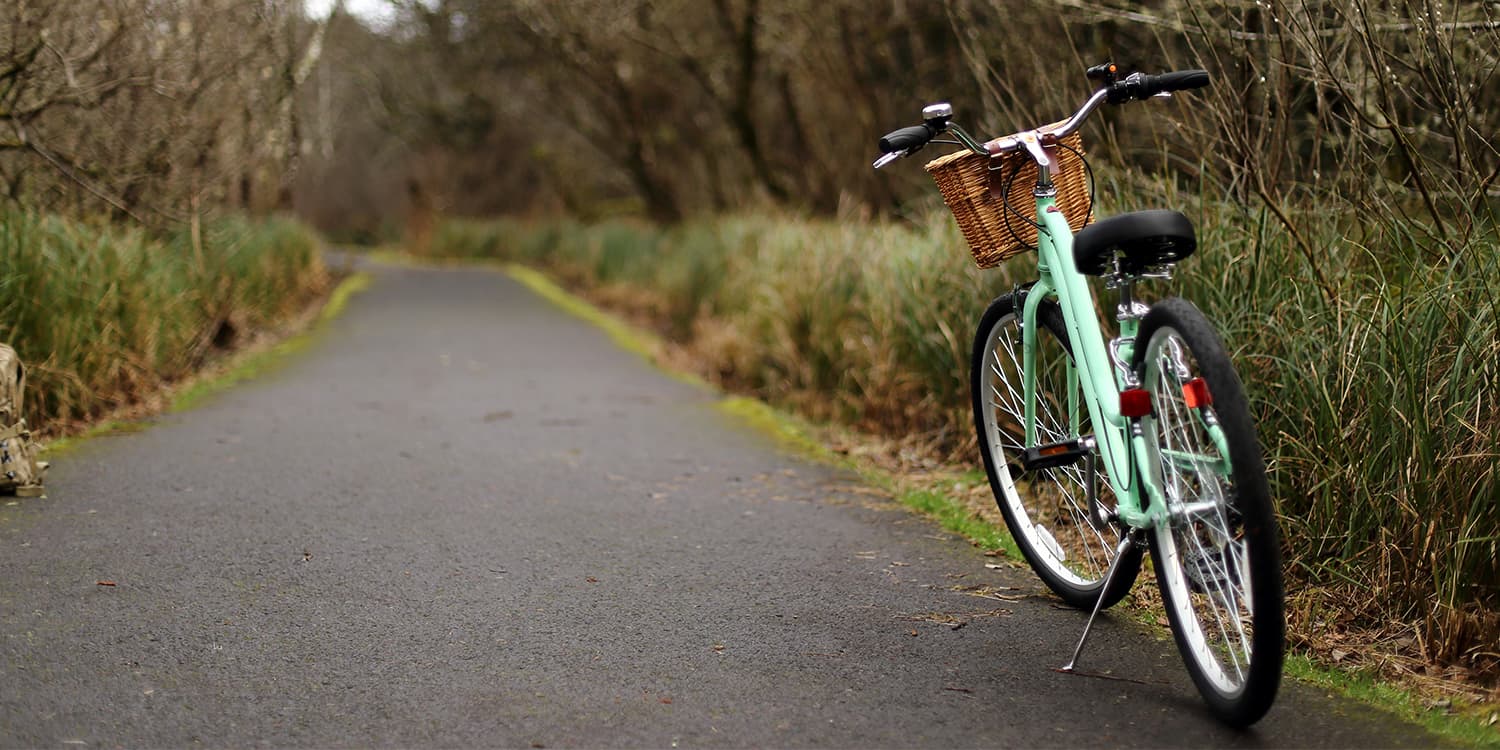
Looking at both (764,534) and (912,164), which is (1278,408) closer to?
(764,534)

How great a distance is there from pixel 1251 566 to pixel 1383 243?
2272 mm

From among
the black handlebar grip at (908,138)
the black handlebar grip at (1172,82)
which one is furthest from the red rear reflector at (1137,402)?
the black handlebar grip at (908,138)

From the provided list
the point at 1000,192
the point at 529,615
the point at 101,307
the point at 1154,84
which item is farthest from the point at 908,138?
the point at 101,307

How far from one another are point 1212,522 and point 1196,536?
3.2 inches

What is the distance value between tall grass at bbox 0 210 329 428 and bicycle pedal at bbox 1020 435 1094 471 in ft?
16.9

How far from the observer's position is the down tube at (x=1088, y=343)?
3549 mm

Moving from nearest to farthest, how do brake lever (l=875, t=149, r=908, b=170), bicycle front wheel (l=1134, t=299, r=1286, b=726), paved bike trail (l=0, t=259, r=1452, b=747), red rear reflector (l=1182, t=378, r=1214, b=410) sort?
bicycle front wheel (l=1134, t=299, r=1286, b=726) → red rear reflector (l=1182, t=378, r=1214, b=410) → paved bike trail (l=0, t=259, r=1452, b=747) → brake lever (l=875, t=149, r=908, b=170)

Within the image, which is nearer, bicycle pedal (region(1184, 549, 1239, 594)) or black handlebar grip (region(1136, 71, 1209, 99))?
bicycle pedal (region(1184, 549, 1239, 594))

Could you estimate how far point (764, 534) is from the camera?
210 inches

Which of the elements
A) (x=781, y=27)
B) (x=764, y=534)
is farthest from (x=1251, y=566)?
(x=781, y=27)

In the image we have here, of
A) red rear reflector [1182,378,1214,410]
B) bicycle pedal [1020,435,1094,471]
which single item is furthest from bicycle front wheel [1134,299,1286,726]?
bicycle pedal [1020,435,1094,471]

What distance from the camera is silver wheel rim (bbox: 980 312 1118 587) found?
4371 millimetres

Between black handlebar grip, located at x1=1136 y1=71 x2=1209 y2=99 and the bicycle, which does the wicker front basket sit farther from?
black handlebar grip, located at x1=1136 y1=71 x2=1209 y2=99

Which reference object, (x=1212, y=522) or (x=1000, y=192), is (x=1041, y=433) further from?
(x=1212, y=522)
